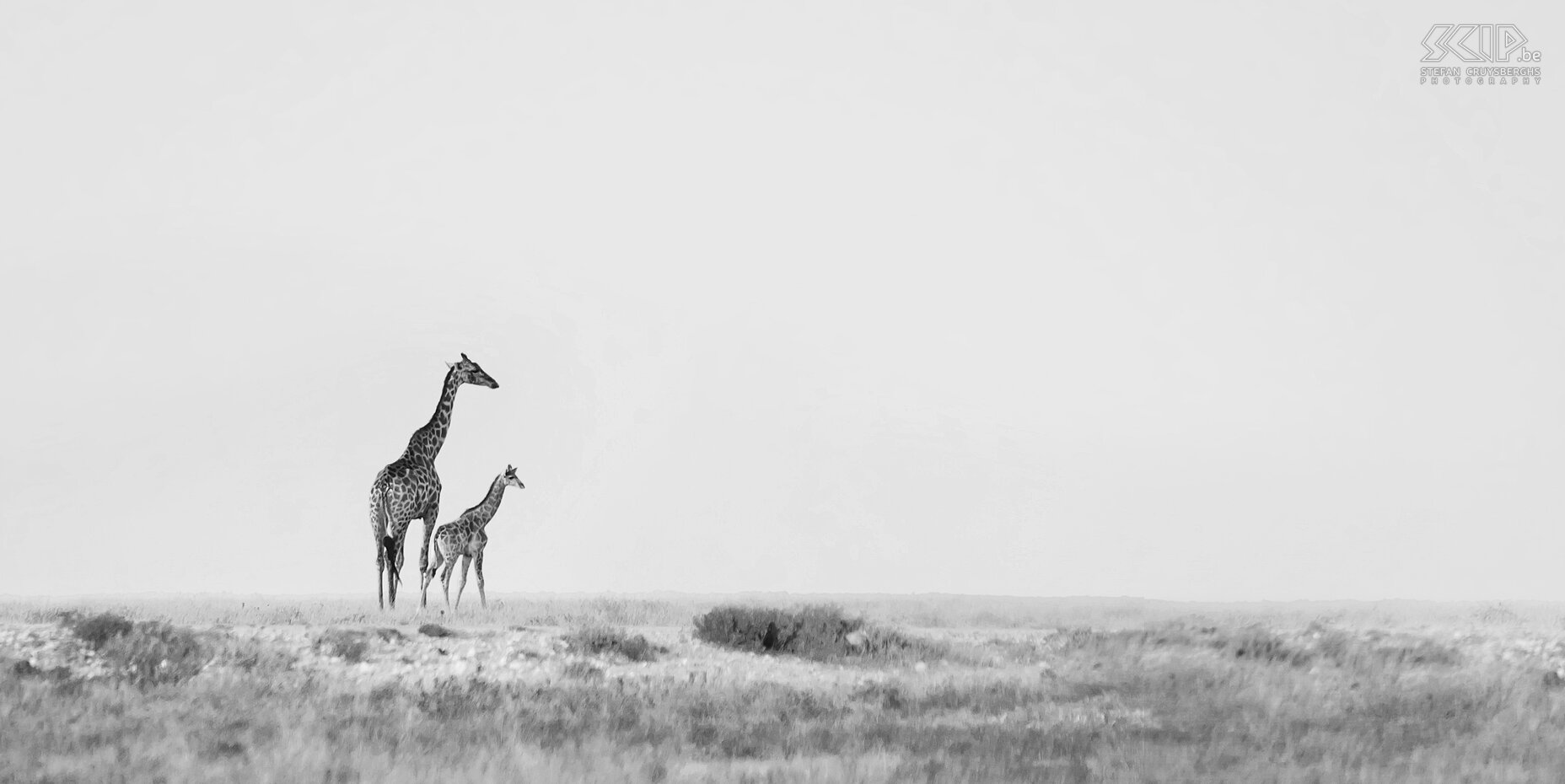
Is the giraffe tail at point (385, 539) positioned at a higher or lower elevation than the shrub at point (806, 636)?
higher

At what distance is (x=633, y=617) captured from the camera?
32.1 m

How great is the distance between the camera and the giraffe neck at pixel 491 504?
104ft

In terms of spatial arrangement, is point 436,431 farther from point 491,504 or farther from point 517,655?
point 517,655

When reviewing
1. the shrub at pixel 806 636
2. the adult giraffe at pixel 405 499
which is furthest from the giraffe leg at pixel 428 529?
the shrub at pixel 806 636

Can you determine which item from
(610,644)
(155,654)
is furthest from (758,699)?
(155,654)

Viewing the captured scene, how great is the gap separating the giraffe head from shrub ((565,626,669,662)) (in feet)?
30.6

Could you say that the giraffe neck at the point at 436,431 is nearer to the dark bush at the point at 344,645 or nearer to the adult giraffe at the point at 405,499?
the adult giraffe at the point at 405,499

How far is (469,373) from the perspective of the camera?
104 ft

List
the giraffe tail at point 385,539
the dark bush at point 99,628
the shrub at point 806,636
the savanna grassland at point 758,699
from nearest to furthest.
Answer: the savanna grassland at point 758,699 → the dark bush at point 99,628 → the shrub at point 806,636 → the giraffe tail at point 385,539

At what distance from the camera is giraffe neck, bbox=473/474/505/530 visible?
1253 inches

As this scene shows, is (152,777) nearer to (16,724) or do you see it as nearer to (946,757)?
(16,724)

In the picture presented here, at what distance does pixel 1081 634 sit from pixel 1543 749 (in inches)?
485

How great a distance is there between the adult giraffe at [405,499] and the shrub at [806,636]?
6888 millimetres

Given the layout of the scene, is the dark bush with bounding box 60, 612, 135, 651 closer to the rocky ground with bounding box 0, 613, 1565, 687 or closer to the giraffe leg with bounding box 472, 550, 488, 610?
the rocky ground with bounding box 0, 613, 1565, 687
